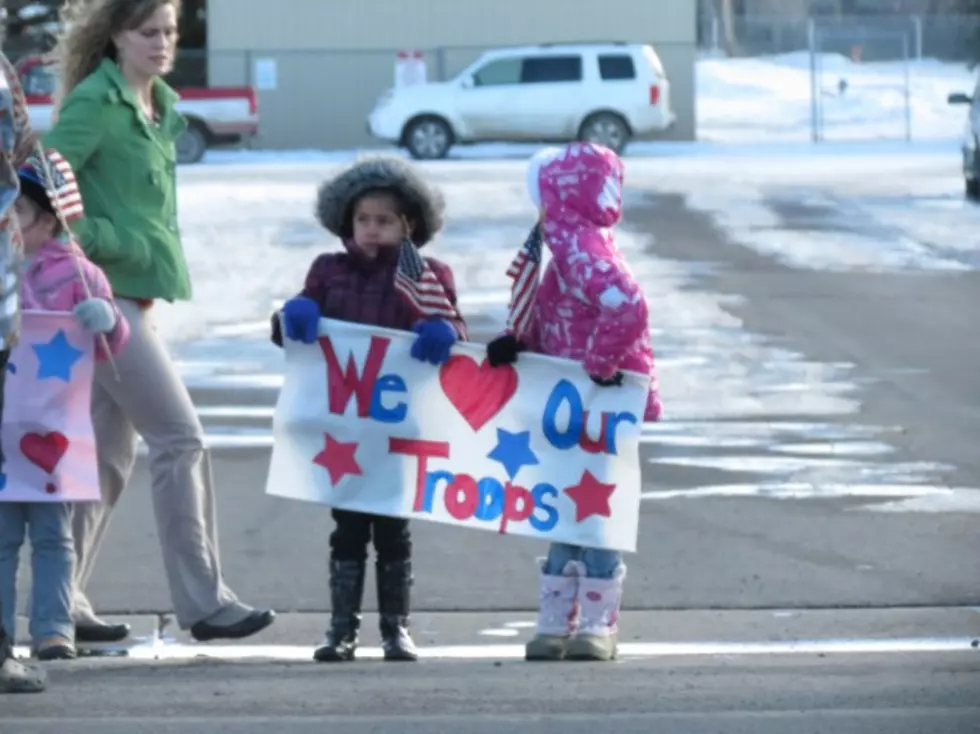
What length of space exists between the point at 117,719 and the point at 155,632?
79.2 inches

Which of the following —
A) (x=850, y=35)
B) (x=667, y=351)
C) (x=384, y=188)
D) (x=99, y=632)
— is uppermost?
(x=850, y=35)

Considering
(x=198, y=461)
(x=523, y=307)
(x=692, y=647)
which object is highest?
(x=523, y=307)

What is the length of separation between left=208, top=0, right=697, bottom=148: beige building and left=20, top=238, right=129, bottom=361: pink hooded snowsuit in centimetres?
3557

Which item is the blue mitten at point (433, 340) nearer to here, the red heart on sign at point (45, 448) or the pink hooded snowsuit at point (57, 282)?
the pink hooded snowsuit at point (57, 282)

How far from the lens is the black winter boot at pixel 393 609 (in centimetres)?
631

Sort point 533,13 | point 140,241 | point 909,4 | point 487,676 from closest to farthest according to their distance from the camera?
Result: point 487,676 < point 140,241 < point 533,13 < point 909,4

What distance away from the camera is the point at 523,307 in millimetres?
6344

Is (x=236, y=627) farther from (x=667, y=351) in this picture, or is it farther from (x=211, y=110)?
(x=211, y=110)

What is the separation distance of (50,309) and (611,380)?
5.09 feet

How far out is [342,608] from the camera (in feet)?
20.6

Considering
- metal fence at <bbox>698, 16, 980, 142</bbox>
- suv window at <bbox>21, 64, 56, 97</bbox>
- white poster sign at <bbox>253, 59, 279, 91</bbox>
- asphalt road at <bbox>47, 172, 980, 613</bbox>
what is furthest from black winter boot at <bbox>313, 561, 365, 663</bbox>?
metal fence at <bbox>698, 16, 980, 142</bbox>

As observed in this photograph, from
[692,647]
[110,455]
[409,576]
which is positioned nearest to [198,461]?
[110,455]

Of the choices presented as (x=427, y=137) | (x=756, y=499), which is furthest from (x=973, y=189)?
(x=756, y=499)

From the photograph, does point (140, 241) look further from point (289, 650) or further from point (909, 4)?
point (909, 4)
